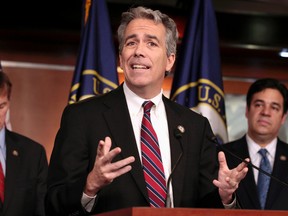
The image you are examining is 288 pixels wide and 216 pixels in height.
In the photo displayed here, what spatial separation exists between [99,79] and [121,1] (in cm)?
102

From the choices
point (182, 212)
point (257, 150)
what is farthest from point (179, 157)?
point (257, 150)

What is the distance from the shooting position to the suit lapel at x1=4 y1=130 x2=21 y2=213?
3973 mm

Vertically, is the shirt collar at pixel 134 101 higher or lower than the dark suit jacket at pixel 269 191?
higher

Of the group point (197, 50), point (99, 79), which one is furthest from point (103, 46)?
point (197, 50)

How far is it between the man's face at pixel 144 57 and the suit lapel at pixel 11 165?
1381 millimetres

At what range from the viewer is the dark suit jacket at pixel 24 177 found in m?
3.98

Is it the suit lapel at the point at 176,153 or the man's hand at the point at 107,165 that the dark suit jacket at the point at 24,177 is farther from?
the man's hand at the point at 107,165

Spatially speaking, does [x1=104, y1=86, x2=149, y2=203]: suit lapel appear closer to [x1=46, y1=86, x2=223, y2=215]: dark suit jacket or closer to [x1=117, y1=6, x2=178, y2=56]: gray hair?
[x1=46, y1=86, x2=223, y2=215]: dark suit jacket

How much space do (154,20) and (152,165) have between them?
0.69 m

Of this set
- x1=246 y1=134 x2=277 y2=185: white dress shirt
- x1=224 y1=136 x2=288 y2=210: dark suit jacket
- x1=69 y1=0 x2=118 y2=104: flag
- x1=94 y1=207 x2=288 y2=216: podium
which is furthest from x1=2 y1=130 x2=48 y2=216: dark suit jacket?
x1=94 y1=207 x2=288 y2=216: podium

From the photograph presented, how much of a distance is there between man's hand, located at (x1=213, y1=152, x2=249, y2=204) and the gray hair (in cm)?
73

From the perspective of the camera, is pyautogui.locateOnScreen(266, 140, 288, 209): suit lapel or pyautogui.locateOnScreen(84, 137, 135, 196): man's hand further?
pyautogui.locateOnScreen(266, 140, 288, 209): suit lapel

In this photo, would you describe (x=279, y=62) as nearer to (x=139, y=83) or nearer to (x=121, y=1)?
(x=121, y=1)

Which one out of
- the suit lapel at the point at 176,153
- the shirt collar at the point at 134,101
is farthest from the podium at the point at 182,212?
the shirt collar at the point at 134,101
